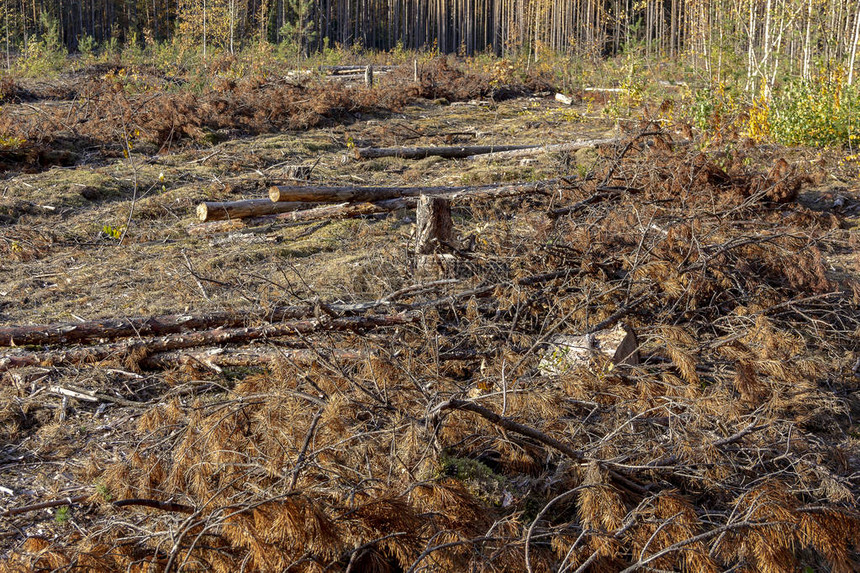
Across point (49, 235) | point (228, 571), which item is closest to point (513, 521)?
point (228, 571)

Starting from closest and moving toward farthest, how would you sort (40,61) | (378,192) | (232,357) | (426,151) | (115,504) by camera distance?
(115,504) < (232,357) < (378,192) < (426,151) < (40,61)

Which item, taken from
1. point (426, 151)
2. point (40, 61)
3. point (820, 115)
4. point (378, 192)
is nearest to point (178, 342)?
point (378, 192)

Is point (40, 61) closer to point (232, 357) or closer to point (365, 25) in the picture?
point (365, 25)

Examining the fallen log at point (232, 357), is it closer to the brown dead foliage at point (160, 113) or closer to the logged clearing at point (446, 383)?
the logged clearing at point (446, 383)

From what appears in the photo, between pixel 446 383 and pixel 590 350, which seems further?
pixel 590 350

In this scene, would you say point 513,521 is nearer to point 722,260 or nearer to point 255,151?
point 722,260

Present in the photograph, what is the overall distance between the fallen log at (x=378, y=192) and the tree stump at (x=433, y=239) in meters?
2.22

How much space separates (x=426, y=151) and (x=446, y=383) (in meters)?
7.96

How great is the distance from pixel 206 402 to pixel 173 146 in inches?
345

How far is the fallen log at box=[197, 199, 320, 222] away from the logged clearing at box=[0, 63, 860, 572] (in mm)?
145

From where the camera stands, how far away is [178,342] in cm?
475

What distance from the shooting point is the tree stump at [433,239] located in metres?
5.68

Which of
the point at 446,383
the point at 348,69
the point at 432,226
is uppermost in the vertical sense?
the point at 348,69

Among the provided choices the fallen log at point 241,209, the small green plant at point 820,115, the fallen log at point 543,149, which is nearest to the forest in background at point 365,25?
the small green plant at point 820,115
